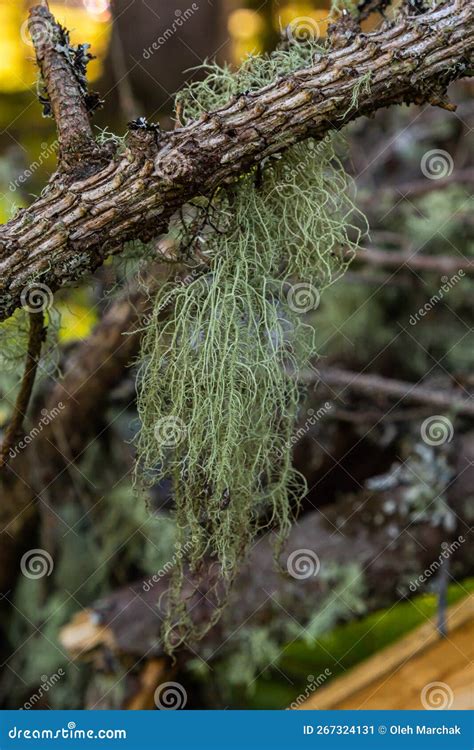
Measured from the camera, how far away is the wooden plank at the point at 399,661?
1.38 m

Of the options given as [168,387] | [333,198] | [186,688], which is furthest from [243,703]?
[333,198]

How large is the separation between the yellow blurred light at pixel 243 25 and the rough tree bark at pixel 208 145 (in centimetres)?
159

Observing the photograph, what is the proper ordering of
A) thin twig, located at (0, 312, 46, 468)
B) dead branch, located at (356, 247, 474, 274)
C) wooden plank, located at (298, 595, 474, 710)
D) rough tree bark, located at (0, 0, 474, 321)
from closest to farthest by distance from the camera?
1. rough tree bark, located at (0, 0, 474, 321)
2. thin twig, located at (0, 312, 46, 468)
3. wooden plank, located at (298, 595, 474, 710)
4. dead branch, located at (356, 247, 474, 274)

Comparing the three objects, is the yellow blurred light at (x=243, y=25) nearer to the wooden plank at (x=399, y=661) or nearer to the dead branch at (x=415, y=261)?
the dead branch at (x=415, y=261)

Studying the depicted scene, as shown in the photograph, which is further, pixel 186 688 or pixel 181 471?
pixel 186 688

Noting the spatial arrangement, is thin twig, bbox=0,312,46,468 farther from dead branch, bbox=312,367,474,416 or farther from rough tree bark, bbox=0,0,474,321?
dead branch, bbox=312,367,474,416

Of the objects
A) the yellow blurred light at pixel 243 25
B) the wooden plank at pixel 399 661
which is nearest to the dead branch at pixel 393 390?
the wooden plank at pixel 399 661

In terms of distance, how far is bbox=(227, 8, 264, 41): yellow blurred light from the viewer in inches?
81.7

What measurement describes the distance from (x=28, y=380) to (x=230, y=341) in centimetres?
26

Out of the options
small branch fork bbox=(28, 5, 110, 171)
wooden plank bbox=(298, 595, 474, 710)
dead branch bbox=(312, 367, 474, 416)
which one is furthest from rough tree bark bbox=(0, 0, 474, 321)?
wooden plank bbox=(298, 595, 474, 710)

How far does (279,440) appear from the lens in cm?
71

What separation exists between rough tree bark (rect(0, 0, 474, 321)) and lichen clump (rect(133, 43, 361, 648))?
4 centimetres
